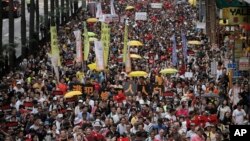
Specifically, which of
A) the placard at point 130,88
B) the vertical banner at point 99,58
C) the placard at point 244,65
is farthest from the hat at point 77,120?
the placard at point 244,65

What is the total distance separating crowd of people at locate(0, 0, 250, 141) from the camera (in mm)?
17641

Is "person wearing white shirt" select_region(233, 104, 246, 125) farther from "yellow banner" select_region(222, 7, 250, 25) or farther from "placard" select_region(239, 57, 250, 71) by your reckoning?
"placard" select_region(239, 57, 250, 71)

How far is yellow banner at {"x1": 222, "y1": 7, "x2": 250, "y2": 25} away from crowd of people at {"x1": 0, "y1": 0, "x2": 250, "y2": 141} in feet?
6.70

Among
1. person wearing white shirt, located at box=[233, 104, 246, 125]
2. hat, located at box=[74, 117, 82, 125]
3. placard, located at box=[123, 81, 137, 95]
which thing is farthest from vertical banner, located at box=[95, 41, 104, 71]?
person wearing white shirt, located at box=[233, 104, 246, 125]

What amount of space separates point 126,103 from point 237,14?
5.01 m

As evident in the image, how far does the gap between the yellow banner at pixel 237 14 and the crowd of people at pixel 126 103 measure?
204 centimetres

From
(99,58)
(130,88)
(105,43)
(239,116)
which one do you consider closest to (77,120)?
(239,116)

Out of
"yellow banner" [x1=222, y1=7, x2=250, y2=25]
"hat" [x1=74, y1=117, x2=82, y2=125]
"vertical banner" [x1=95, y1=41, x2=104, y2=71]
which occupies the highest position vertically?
"yellow banner" [x1=222, y1=7, x2=250, y2=25]

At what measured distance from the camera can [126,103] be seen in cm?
2131

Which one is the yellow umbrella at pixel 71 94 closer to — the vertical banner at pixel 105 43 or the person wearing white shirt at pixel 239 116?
the vertical banner at pixel 105 43

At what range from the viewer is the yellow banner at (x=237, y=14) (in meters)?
23.5

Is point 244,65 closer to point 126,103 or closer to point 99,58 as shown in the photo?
point 99,58

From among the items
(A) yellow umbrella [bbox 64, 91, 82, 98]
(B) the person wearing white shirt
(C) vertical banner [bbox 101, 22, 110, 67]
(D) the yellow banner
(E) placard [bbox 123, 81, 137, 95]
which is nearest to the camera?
(B) the person wearing white shirt

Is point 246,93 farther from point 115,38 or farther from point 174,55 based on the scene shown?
point 115,38
